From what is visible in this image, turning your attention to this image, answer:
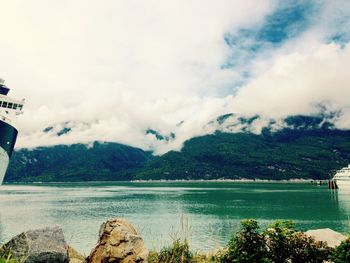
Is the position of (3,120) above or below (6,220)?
above

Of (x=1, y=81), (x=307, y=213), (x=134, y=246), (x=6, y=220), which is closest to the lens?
(x=134, y=246)

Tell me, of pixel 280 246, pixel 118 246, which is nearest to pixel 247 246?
pixel 280 246

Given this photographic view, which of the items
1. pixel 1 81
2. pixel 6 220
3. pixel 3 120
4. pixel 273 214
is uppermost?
pixel 1 81

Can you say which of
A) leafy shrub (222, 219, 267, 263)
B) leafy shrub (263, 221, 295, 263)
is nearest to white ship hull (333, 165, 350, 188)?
leafy shrub (263, 221, 295, 263)

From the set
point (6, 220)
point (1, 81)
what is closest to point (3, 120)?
point (1, 81)

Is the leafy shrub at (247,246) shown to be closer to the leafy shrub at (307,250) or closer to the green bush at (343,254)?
the leafy shrub at (307,250)

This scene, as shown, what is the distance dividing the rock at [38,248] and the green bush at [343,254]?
8.07m

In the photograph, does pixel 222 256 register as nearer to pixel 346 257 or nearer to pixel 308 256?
pixel 308 256

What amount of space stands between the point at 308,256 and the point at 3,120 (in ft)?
249

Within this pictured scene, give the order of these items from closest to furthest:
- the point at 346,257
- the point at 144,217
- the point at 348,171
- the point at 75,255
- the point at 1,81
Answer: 1. the point at 346,257
2. the point at 75,255
3. the point at 144,217
4. the point at 1,81
5. the point at 348,171

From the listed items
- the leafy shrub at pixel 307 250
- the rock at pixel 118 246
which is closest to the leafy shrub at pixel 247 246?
the leafy shrub at pixel 307 250

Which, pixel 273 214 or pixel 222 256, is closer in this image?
pixel 222 256

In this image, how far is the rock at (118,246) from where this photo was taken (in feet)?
38.6

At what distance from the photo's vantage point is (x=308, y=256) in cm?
1170
